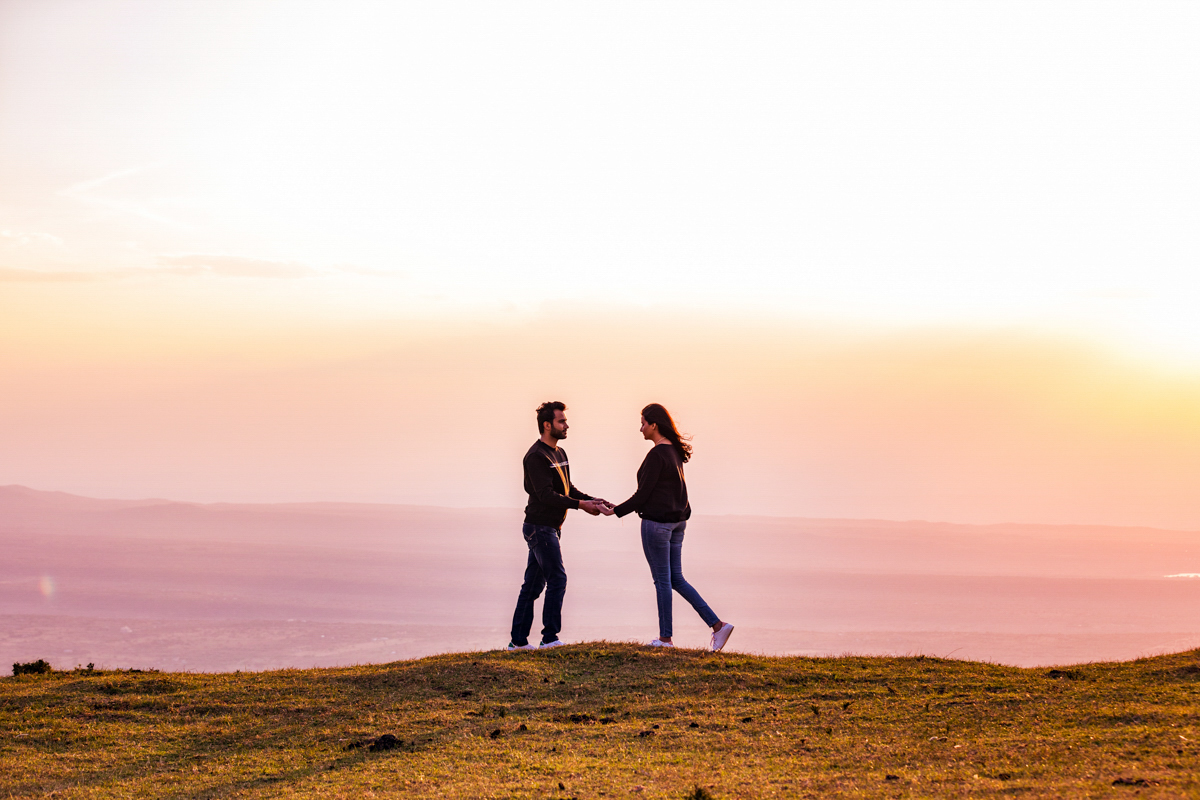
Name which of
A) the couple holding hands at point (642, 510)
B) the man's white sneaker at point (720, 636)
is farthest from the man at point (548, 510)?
the man's white sneaker at point (720, 636)

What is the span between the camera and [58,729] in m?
11.3

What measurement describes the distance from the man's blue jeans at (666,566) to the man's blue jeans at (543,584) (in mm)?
1362

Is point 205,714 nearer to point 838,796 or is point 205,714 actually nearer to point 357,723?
point 357,723

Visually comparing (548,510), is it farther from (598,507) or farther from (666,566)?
(666,566)

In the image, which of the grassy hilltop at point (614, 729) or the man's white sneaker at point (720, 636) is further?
the man's white sneaker at point (720, 636)

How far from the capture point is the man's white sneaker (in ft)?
46.8

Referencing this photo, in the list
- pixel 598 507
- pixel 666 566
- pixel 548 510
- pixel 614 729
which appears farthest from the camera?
pixel 598 507

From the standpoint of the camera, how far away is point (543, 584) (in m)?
14.8

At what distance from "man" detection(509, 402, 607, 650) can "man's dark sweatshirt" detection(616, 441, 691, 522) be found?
818 millimetres

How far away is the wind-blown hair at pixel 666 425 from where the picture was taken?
47.1ft

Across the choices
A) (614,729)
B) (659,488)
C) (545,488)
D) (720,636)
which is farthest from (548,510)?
(614,729)

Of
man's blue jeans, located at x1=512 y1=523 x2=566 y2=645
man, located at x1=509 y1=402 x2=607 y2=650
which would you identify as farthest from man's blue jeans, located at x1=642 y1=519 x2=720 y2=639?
man's blue jeans, located at x1=512 y1=523 x2=566 y2=645

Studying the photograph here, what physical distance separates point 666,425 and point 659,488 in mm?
959

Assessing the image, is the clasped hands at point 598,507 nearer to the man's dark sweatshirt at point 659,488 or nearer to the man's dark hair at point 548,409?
the man's dark sweatshirt at point 659,488
